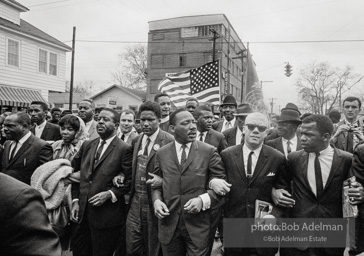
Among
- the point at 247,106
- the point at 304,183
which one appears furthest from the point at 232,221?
the point at 247,106

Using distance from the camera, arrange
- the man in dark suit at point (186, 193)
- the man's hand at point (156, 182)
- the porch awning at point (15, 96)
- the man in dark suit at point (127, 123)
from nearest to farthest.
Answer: the man in dark suit at point (186, 193) < the man's hand at point (156, 182) < the man in dark suit at point (127, 123) < the porch awning at point (15, 96)

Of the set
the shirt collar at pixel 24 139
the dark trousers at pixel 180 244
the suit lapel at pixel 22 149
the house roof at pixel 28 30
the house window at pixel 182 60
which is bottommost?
the dark trousers at pixel 180 244

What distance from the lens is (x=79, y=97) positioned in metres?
44.9

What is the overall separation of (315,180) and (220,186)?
100cm

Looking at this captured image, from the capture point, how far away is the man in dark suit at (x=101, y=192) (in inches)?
169

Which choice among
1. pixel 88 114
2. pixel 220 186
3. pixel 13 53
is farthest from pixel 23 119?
pixel 13 53

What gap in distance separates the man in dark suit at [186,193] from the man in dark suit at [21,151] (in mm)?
1914

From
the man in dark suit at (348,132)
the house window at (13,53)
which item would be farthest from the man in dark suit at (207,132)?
the house window at (13,53)

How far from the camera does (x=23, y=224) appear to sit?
116cm

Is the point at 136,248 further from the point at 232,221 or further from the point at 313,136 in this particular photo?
the point at 313,136

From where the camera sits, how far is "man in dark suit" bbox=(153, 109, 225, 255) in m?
3.57

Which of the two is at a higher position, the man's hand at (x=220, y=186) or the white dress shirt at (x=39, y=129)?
the white dress shirt at (x=39, y=129)

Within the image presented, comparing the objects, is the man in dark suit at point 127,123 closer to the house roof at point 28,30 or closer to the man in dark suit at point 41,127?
the man in dark suit at point 41,127

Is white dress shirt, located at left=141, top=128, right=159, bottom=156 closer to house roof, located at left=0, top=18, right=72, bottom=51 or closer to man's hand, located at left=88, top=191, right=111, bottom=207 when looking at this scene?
man's hand, located at left=88, top=191, right=111, bottom=207
